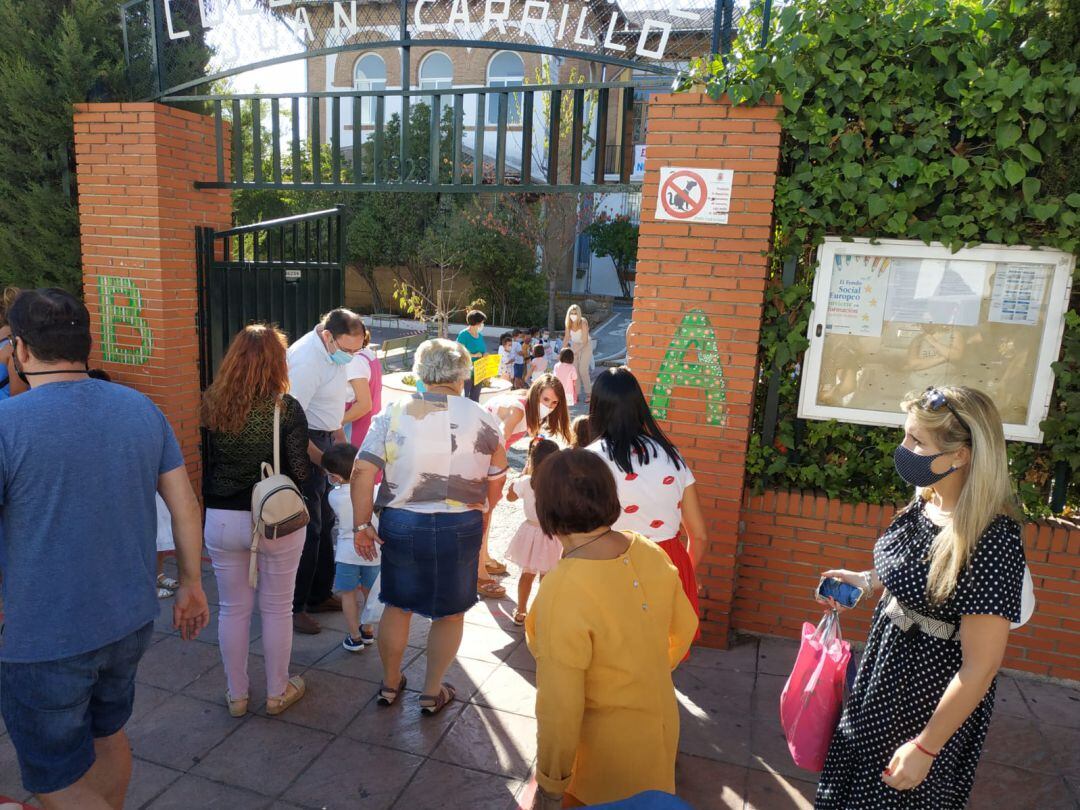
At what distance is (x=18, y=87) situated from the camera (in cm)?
534

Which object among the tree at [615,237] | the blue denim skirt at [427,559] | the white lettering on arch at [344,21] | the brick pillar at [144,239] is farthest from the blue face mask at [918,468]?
the tree at [615,237]

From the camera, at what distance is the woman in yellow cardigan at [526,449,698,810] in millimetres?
2039

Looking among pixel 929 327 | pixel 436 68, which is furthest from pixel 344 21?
pixel 436 68

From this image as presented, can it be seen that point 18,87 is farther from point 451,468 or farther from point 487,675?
point 487,675

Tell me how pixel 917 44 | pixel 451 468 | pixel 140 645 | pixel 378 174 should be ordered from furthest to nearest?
pixel 378 174
pixel 917 44
pixel 451 468
pixel 140 645

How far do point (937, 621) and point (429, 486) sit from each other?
79.6 inches

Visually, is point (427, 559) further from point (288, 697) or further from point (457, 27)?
point (457, 27)

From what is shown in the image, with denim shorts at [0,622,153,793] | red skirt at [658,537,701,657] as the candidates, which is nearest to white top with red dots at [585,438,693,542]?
red skirt at [658,537,701,657]

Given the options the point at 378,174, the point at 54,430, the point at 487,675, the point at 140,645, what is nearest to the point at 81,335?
the point at 54,430

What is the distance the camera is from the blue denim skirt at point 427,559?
339 cm

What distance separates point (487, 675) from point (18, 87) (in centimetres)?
515

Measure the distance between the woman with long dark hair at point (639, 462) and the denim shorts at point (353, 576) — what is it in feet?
5.39

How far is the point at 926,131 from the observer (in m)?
3.87

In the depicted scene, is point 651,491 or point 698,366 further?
point 698,366
